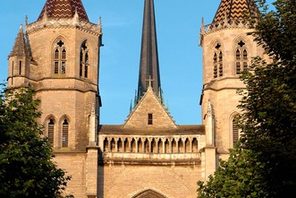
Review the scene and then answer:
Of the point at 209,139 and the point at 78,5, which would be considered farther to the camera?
the point at 78,5

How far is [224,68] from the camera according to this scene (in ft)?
172

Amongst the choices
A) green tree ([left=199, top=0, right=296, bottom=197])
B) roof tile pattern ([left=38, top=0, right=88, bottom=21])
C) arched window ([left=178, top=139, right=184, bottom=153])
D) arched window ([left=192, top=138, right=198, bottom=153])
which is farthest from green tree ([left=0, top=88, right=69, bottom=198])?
roof tile pattern ([left=38, top=0, right=88, bottom=21])

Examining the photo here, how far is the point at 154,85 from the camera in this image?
68.6 m

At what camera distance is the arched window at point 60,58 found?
52.9 m

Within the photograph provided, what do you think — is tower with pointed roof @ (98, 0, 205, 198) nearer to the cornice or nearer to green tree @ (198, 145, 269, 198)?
the cornice

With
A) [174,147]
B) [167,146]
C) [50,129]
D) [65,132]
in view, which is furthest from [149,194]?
[50,129]

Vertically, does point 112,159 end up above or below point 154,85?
below

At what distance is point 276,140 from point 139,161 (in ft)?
86.2

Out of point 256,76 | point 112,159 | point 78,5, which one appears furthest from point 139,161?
point 256,76

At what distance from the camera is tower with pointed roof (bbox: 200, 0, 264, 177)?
5103cm

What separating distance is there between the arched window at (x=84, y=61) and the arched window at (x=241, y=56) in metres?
8.86

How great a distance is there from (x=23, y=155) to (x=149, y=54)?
41.5m

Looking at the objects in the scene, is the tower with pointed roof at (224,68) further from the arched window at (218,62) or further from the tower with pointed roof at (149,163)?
the tower with pointed roof at (149,163)

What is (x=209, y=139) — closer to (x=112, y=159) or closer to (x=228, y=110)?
(x=228, y=110)
